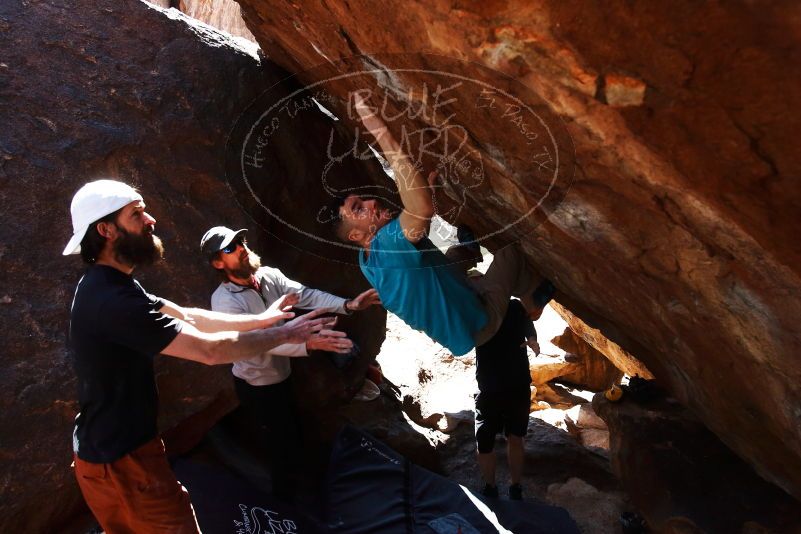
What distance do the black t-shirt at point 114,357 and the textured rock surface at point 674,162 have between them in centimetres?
129

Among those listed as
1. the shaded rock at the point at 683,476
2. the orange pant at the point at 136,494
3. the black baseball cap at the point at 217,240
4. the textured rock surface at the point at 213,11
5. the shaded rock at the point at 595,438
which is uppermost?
the black baseball cap at the point at 217,240

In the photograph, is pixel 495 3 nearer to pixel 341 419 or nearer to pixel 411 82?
pixel 411 82

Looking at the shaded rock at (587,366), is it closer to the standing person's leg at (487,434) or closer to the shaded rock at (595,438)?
the shaded rock at (595,438)

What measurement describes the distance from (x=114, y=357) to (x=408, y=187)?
1255mm

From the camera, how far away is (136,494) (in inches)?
91.1

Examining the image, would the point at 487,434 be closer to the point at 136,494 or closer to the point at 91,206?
the point at 136,494

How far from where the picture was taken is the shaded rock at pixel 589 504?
365cm

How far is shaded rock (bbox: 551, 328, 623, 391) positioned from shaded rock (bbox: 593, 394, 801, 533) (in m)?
2.74

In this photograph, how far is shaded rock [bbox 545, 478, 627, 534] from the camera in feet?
12.0

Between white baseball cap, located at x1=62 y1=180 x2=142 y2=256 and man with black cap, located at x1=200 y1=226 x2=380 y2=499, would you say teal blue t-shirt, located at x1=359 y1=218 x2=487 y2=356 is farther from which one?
white baseball cap, located at x1=62 y1=180 x2=142 y2=256

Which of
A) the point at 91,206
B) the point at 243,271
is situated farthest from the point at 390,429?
the point at 91,206

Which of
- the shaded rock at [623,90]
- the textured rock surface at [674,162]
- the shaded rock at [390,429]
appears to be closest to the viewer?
the textured rock surface at [674,162]

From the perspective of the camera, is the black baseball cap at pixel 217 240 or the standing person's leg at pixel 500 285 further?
the standing person's leg at pixel 500 285

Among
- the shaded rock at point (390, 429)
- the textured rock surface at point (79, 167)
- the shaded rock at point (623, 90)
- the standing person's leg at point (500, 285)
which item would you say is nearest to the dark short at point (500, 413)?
the standing person's leg at point (500, 285)
